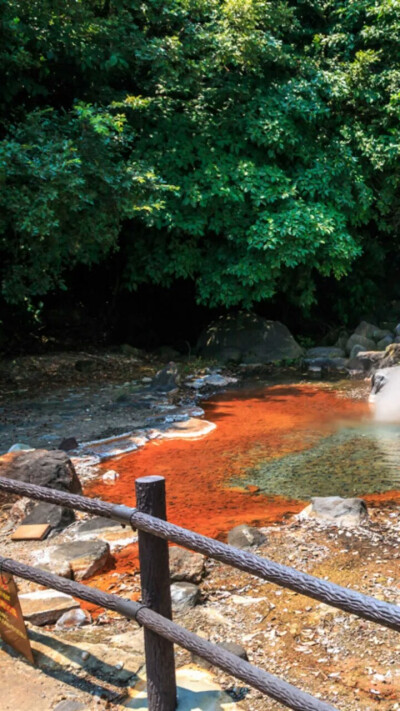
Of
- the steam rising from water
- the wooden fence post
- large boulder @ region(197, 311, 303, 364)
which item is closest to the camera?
the wooden fence post

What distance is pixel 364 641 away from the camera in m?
3.53

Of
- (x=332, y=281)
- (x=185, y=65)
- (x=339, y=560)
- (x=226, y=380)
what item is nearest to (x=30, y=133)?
(x=185, y=65)

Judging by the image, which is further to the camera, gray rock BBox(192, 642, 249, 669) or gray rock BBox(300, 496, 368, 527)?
gray rock BBox(300, 496, 368, 527)

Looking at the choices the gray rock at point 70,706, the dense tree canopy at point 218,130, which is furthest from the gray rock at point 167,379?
the gray rock at point 70,706

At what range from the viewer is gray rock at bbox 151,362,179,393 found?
1055cm

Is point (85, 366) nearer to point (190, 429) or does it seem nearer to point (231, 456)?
point (190, 429)

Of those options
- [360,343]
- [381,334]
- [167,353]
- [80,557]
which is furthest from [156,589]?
[381,334]

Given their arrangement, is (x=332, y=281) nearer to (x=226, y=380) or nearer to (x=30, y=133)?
(x=226, y=380)

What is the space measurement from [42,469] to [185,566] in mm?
2016

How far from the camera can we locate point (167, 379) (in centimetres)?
A: 1088

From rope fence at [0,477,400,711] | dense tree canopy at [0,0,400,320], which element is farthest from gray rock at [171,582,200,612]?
dense tree canopy at [0,0,400,320]

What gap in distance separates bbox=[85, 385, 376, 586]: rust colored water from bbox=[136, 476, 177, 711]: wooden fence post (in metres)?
1.81

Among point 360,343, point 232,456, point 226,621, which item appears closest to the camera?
point 226,621

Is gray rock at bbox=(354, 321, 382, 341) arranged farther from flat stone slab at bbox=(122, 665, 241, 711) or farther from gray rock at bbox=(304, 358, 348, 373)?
flat stone slab at bbox=(122, 665, 241, 711)
